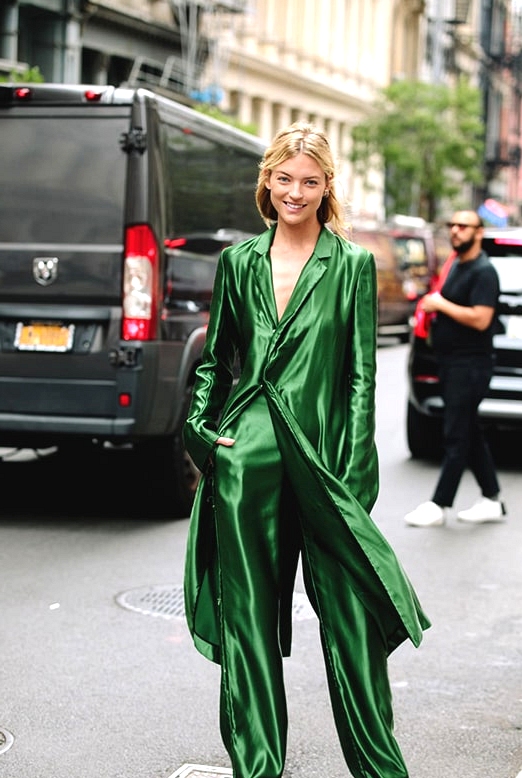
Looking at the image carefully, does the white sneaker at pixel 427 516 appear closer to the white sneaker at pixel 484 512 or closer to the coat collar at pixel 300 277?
the white sneaker at pixel 484 512

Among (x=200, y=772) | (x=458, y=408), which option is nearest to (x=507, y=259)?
(x=458, y=408)

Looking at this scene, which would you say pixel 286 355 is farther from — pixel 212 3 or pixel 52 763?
pixel 212 3

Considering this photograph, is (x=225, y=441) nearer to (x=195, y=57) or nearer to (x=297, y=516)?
(x=297, y=516)

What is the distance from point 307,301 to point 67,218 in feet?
15.6

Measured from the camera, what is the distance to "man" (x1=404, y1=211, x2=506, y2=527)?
31.2 feet

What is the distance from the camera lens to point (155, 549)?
27.9 ft

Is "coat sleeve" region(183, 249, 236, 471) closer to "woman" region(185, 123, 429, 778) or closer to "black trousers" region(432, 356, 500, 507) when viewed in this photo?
"woman" region(185, 123, 429, 778)

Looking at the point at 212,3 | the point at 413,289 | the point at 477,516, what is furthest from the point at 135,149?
the point at 212,3

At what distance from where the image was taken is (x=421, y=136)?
47438mm

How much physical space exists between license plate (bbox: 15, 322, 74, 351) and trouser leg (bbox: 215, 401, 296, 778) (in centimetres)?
471

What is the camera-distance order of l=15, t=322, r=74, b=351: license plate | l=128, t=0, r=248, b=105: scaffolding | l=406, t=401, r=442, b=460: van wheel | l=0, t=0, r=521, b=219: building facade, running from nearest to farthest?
1. l=15, t=322, r=74, b=351: license plate
2. l=406, t=401, r=442, b=460: van wheel
3. l=0, t=0, r=521, b=219: building facade
4. l=128, t=0, r=248, b=105: scaffolding

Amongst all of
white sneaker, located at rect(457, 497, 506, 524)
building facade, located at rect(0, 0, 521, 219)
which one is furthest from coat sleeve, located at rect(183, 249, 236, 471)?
building facade, located at rect(0, 0, 521, 219)

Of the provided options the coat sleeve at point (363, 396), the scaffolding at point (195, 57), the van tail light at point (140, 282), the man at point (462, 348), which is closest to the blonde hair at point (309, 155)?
the coat sleeve at point (363, 396)

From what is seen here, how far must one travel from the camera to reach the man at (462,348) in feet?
31.2
